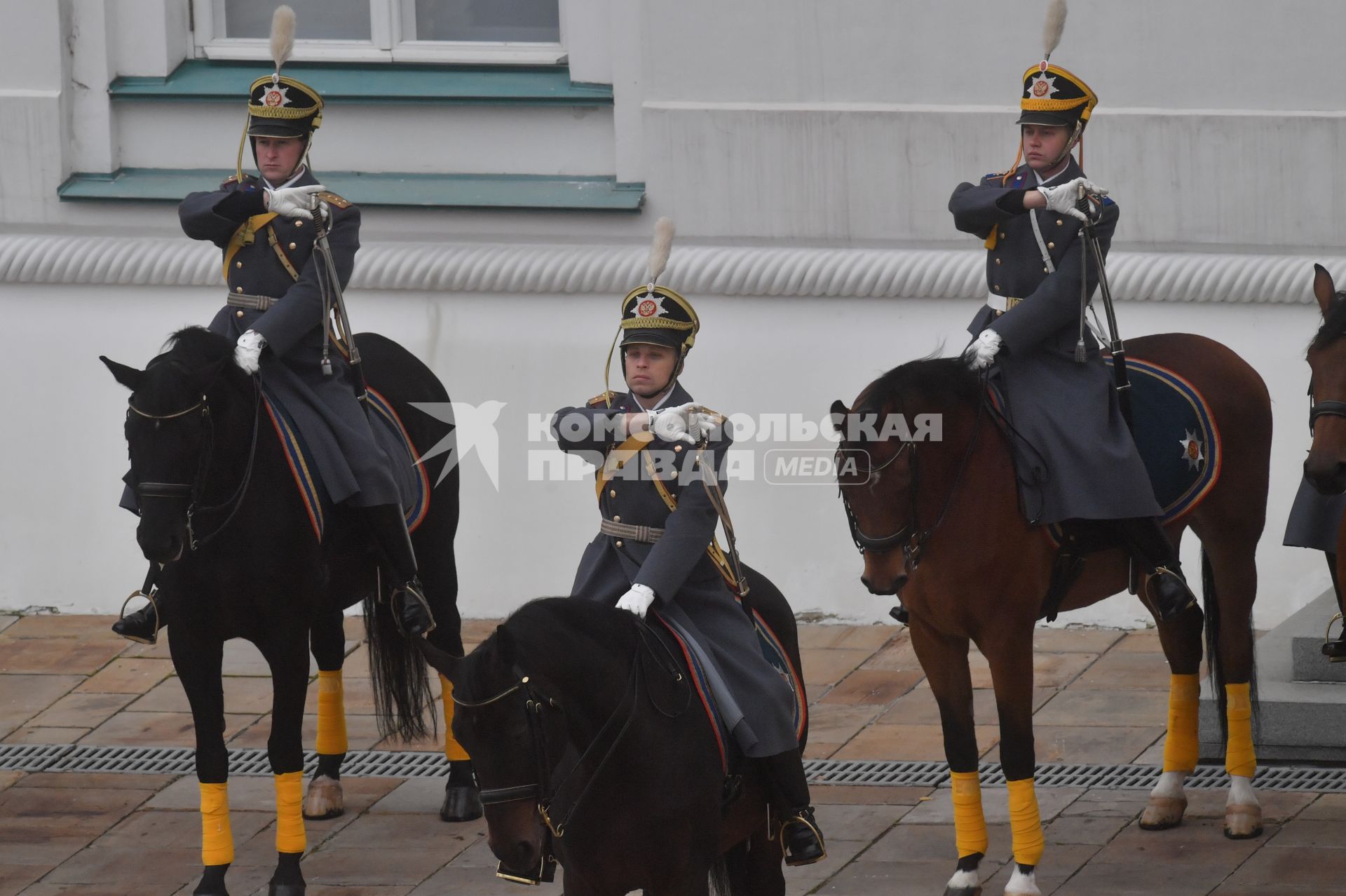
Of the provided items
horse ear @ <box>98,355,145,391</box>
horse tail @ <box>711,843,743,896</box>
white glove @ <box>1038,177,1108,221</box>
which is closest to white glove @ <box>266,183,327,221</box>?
horse ear @ <box>98,355,145,391</box>

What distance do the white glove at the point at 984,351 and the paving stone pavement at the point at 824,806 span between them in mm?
1587

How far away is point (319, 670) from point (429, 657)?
2825 mm

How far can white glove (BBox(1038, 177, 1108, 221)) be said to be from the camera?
5.88 m

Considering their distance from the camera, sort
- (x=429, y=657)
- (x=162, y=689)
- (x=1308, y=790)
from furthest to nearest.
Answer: (x=162, y=689), (x=1308, y=790), (x=429, y=657)

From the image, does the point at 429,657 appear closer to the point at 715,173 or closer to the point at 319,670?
the point at 319,670

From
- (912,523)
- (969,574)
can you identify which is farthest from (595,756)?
(969,574)

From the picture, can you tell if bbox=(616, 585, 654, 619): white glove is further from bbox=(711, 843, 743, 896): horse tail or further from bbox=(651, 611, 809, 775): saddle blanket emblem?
bbox=(711, 843, 743, 896): horse tail

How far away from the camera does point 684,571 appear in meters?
4.79

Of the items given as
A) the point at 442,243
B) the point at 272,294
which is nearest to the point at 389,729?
the point at 272,294

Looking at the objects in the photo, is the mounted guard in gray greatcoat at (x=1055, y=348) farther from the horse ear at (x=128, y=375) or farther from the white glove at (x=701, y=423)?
the horse ear at (x=128, y=375)

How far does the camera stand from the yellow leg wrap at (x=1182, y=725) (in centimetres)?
641

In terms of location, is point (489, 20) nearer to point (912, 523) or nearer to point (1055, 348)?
point (1055, 348)

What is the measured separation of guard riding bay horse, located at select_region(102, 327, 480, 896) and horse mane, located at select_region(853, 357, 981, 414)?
1.86 meters

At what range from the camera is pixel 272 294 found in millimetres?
6375
